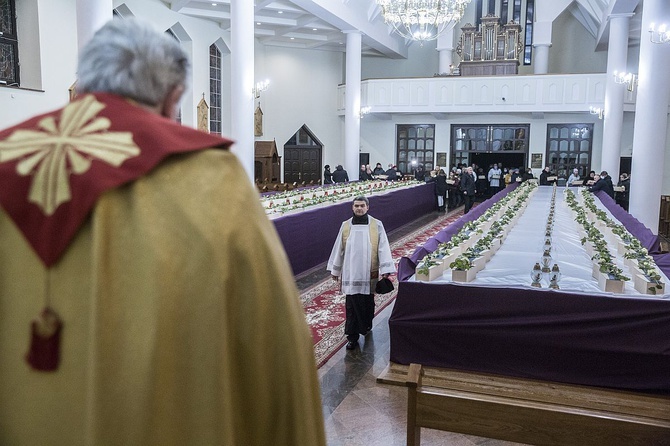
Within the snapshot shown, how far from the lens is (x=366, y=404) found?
4562 millimetres

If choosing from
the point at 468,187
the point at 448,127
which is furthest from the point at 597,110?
the point at 468,187

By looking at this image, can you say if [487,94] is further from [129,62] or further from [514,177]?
[129,62]

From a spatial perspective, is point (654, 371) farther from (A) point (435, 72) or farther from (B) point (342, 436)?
(A) point (435, 72)

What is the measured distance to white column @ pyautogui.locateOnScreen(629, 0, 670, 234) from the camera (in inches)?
460

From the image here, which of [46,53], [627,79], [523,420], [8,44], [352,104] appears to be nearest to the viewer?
[523,420]

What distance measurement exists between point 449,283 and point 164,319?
3.93 m

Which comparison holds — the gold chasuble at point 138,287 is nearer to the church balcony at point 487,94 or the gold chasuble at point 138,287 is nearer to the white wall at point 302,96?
the church balcony at point 487,94

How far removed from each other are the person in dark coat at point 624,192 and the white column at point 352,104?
8592mm

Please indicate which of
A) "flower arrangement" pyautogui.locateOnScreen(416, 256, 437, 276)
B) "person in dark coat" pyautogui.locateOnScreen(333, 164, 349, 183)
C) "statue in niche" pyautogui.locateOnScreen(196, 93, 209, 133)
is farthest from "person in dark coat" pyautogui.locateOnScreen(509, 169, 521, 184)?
"flower arrangement" pyautogui.locateOnScreen(416, 256, 437, 276)

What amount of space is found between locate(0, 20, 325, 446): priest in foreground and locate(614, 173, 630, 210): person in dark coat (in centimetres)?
1738

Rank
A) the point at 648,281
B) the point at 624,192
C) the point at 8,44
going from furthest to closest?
1. the point at 624,192
2. the point at 8,44
3. the point at 648,281

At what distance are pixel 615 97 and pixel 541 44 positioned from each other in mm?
5936

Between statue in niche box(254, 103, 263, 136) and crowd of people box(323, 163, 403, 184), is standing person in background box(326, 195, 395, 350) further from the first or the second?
statue in niche box(254, 103, 263, 136)

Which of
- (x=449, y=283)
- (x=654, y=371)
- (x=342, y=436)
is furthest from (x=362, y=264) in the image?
(x=654, y=371)
